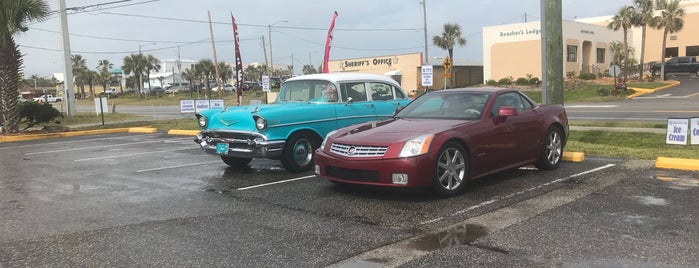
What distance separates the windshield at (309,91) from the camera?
929 centimetres

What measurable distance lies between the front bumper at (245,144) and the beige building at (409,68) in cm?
4417

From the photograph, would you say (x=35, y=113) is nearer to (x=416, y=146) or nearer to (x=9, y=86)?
(x=9, y=86)

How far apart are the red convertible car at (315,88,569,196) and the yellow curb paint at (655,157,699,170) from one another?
1623mm

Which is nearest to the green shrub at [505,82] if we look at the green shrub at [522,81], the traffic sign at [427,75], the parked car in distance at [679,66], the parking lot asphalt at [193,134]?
the green shrub at [522,81]

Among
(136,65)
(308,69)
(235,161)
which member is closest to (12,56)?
(235,161)

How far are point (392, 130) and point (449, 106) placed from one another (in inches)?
47.3

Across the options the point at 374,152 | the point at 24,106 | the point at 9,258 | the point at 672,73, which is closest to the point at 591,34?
the point at 672,73

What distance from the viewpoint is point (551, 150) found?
8.26 metres

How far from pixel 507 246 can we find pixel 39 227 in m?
4.67

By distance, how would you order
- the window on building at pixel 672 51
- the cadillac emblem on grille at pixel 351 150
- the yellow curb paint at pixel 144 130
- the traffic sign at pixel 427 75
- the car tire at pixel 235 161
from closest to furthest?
the cadillac emblem on grille at pixel 351 150 < the car tire at pixel 235 161 < the yellow curb paint at pixel 144 130 < the traffic sign at pixel 427 75 < the window on building at pixel 672 51

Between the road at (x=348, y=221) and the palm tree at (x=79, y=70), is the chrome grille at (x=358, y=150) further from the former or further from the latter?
the palm tree at (x=79, y=70)

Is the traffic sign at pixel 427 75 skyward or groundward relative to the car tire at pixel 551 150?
skyward

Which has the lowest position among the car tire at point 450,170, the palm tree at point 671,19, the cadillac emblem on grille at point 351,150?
the car tire at point 450,170

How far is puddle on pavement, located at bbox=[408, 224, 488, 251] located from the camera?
4.59 metres
